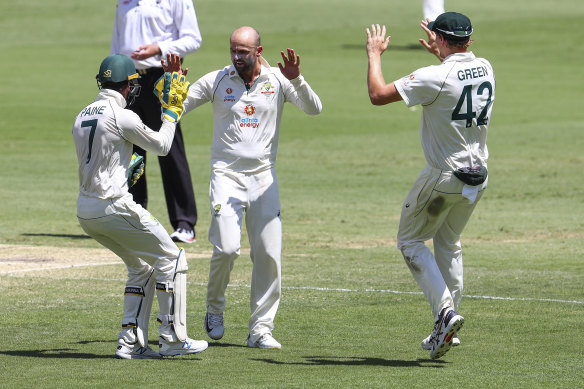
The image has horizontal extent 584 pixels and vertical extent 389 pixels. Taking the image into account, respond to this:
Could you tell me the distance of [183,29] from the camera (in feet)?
49.2

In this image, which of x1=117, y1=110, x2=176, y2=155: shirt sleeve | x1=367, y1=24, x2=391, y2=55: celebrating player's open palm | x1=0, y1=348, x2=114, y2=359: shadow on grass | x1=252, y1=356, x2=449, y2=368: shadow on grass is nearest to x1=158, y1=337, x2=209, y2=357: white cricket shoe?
x1=0, y1=348, x2=114, y2=359: shadow on grass

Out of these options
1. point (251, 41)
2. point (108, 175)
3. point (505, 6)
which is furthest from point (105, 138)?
point (505, 6)

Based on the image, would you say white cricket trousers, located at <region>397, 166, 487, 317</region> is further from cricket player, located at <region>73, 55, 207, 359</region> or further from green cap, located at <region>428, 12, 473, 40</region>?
cricket player, located at <region>73, 55, 207, 359</region>

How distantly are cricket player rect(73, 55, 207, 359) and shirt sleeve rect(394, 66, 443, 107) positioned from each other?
161 centimetres

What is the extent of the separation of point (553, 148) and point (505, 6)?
194 ft

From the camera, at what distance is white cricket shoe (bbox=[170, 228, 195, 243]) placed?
1511 centimetres

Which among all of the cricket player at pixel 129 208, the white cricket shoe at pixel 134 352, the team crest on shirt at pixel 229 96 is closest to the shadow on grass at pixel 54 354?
the white cricket shoe at pixel 134 352

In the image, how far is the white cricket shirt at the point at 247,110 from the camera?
374 inches

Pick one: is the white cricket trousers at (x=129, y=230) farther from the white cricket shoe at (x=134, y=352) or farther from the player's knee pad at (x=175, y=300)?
the white cricket shoe at (x=134, y=352)

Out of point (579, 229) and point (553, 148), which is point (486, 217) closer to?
point (579, 229)

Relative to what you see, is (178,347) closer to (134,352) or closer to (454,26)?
(134,352)

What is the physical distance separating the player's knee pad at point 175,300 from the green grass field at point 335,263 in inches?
10.6

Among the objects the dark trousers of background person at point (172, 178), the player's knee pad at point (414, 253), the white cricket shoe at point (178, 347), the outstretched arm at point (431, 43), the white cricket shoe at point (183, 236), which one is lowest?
the white cricket shoe at point (183, 236)

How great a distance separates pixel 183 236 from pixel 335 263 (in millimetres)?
2424
